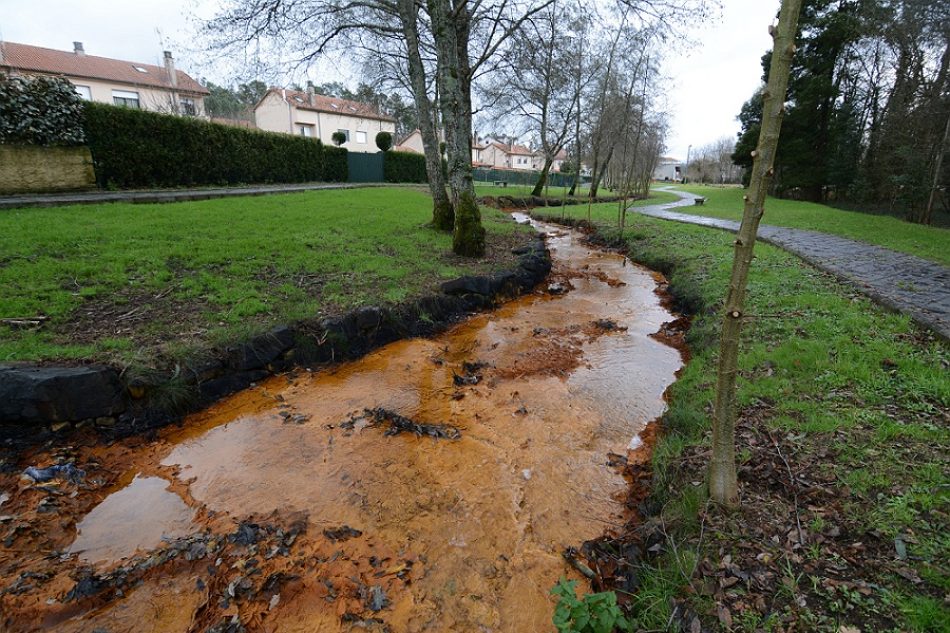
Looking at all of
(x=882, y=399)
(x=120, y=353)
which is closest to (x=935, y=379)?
(x=882, y=399)

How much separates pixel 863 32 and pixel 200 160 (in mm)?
26492

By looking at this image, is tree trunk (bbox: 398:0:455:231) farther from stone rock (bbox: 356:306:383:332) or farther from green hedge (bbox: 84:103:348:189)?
green hedge (bbox: 84:103:348:189)

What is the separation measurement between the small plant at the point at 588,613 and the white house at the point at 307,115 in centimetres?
3939

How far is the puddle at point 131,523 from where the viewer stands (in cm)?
277

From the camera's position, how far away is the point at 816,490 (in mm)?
2680

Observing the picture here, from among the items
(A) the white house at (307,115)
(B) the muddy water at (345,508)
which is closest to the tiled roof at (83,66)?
(A) the white house at (307,115)

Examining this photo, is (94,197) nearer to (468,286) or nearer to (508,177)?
(468,286)

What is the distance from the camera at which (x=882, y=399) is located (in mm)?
3500

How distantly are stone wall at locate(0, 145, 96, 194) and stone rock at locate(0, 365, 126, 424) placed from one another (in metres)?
10.4

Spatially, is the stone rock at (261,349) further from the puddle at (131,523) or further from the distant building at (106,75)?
the distant building at (106,75)

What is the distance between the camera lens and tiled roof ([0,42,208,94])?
1102 inches

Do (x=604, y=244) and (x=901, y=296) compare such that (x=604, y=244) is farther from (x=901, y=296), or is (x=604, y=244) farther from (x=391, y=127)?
(x=391, y=127)

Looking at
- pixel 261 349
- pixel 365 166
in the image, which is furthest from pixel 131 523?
pixel 365 166

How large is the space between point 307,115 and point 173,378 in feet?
Result: 137
